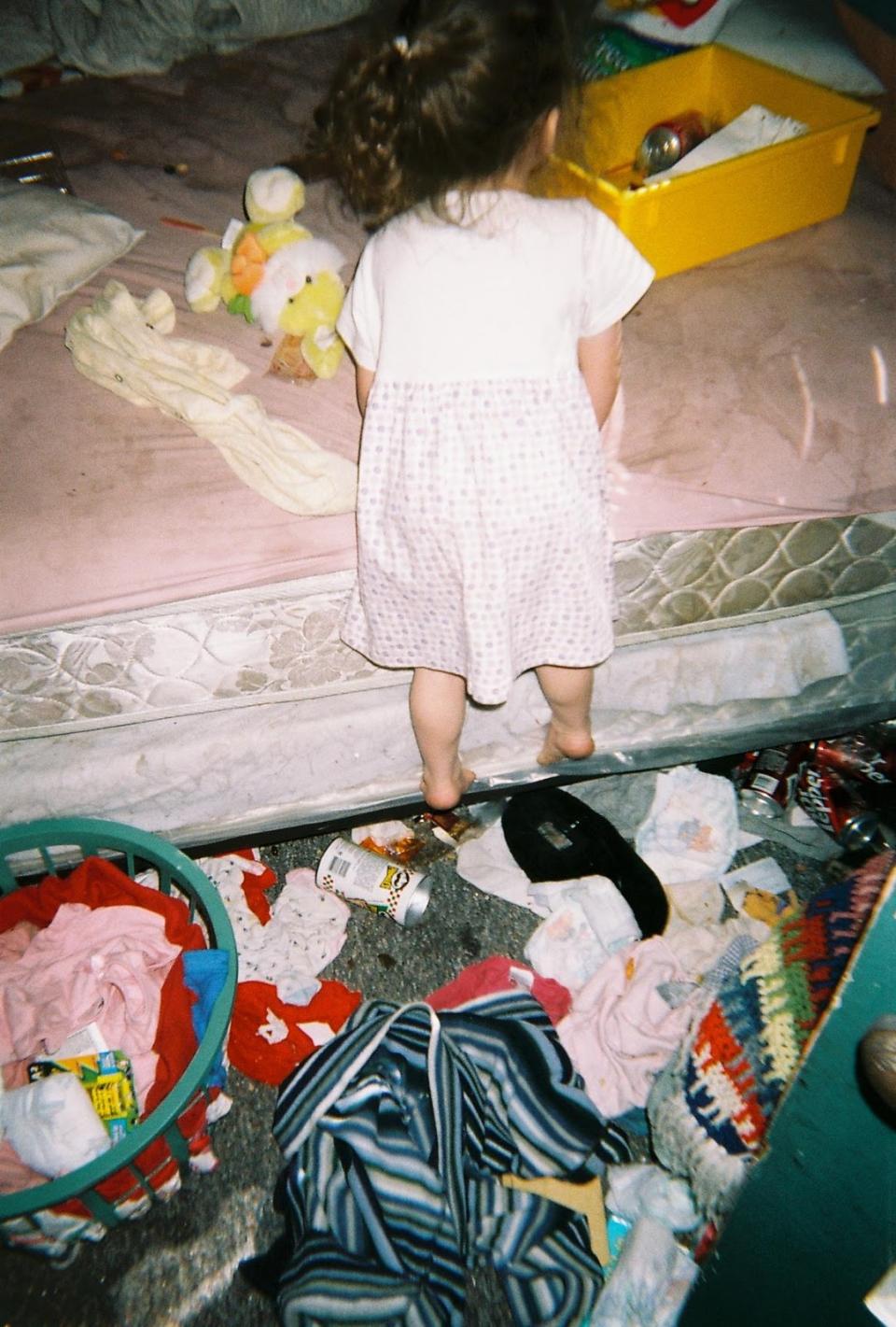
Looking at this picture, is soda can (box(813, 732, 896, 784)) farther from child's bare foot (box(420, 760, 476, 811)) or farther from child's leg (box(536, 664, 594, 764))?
child's bare foot (box(420, 760, 476, 811))

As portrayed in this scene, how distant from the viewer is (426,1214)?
3.27ft

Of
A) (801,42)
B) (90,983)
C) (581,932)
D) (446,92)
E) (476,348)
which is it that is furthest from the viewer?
(801,42)

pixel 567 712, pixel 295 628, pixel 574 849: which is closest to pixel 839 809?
pixel 574 849

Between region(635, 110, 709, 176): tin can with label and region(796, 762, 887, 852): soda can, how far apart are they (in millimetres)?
1112

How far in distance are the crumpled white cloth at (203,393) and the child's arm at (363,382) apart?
82 mm

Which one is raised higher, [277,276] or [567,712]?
[277,276]

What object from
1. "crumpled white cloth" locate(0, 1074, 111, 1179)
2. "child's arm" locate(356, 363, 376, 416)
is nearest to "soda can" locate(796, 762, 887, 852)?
"child's arm" locate(356, 363, 376, 416)

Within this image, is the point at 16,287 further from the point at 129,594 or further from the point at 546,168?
the point at 546,168

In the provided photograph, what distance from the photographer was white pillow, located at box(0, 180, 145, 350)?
120 cm

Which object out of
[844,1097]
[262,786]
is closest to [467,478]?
[262,786]

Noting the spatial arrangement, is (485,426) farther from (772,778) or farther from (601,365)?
(772,778)

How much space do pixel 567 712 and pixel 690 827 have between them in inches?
17.6

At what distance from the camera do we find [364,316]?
92 cm

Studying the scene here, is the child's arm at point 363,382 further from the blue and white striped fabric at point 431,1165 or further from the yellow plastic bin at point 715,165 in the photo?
the blue and white striped fabric at point 431,1165
